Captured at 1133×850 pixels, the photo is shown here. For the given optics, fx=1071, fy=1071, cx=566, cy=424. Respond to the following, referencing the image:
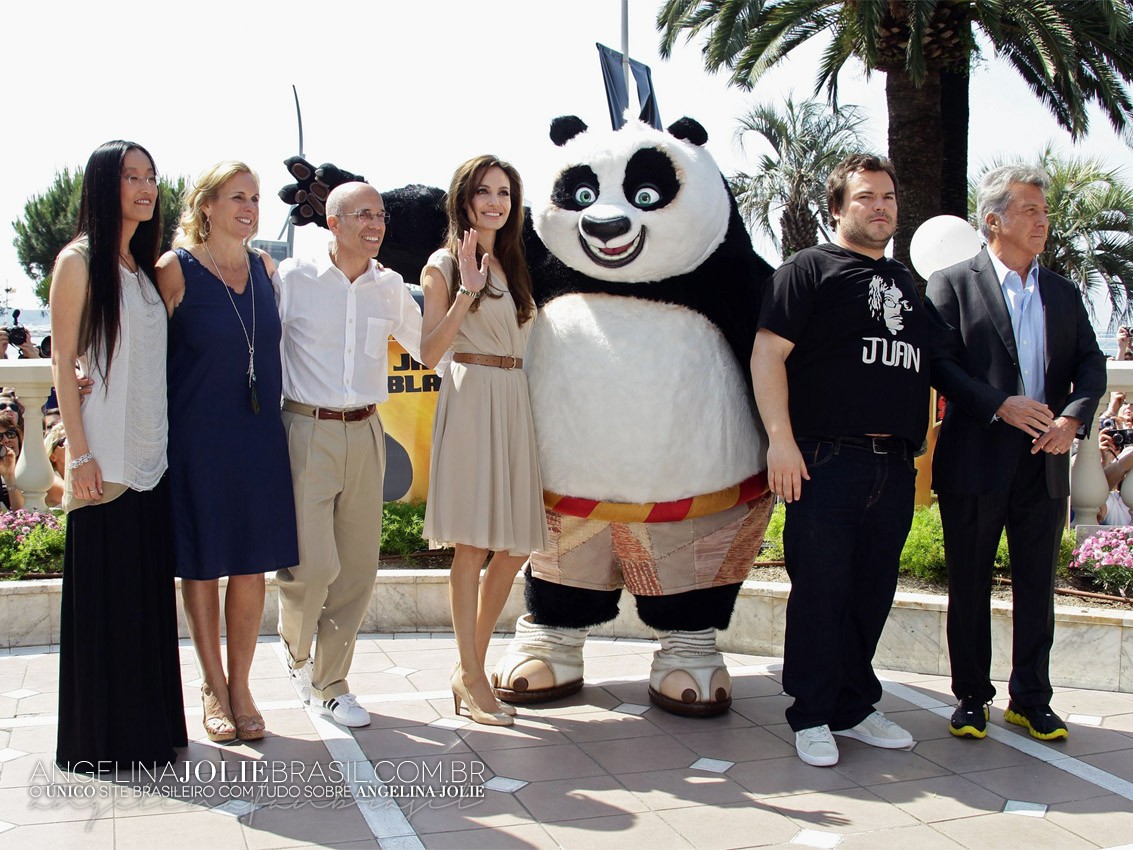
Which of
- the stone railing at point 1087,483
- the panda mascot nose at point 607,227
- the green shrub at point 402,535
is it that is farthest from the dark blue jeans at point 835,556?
the green shrub at point 402,535

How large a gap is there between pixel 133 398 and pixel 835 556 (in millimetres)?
2363

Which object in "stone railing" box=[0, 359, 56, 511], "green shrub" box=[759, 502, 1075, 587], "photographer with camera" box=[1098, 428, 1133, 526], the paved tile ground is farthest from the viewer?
"stone railing" box=[0, 359, 56, 511]

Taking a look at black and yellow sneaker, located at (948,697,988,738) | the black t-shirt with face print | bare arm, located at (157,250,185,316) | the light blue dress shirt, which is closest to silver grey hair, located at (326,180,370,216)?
bare arm, located at (157,250,185,316)

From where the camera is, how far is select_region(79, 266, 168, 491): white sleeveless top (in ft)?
10.8

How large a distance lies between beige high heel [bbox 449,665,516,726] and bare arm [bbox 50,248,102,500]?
151 cm

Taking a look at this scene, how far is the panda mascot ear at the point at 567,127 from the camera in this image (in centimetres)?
421

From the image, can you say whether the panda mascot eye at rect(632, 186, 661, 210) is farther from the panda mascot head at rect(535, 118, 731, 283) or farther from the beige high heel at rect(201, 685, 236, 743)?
the beige high heel at rect(201, 685, 236, 743)

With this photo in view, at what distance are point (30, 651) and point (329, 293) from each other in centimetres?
258

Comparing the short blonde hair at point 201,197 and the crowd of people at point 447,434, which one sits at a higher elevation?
the short blonde hair at point 201,197

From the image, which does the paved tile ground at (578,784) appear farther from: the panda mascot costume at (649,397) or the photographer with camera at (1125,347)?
the photographer with camera at (1125,347)

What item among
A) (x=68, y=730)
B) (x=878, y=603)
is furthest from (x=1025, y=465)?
(x=68, y=730)

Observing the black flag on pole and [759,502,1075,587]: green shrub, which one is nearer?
the black flag on pole

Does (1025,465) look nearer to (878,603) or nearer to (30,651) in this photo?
(878,603)

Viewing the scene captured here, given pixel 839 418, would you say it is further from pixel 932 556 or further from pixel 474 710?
pixel 932 556
